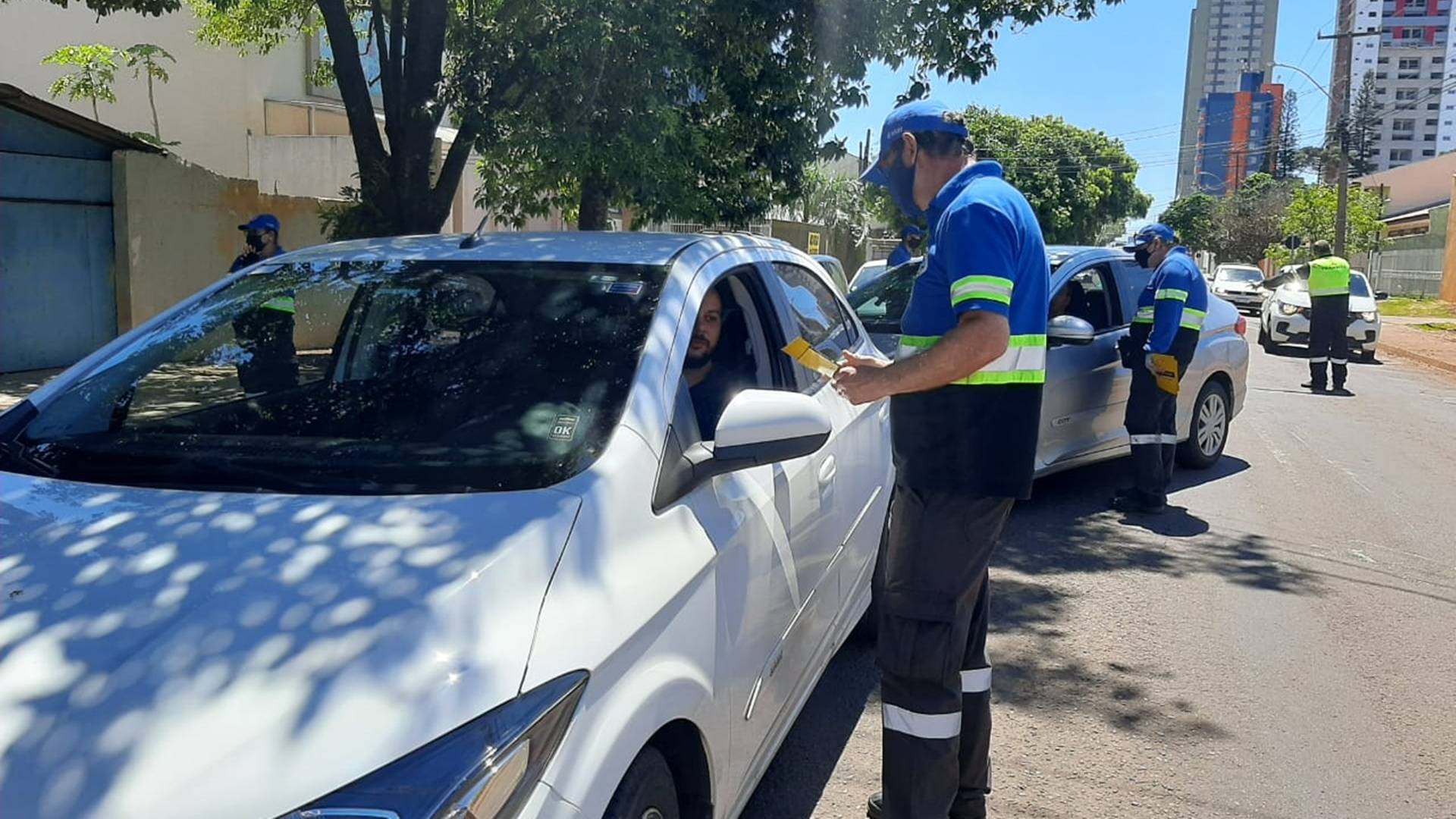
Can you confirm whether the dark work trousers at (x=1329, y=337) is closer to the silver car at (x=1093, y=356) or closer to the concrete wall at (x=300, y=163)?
the silver car at (x=1093, y=356)

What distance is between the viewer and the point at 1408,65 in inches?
5778

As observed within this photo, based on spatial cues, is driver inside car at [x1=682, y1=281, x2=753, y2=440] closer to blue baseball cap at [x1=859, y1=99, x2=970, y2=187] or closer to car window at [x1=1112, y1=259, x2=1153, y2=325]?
blue baseball cap at [x1=859, y1=99, x2=970, y2=187]

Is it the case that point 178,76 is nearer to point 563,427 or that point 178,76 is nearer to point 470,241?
point 470,241

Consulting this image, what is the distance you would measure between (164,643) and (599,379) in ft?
3.89

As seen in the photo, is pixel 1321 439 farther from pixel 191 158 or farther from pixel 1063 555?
pixel 191 158

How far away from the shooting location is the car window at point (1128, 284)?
7.77m

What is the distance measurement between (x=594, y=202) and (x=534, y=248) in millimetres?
6620

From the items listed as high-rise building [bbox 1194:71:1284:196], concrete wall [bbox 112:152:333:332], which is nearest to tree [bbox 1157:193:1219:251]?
high-rise building [bbox 1194:71:1284:196]

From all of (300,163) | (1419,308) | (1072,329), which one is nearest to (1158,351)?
(1072,329)

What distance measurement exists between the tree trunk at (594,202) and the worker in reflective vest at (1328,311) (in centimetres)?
836

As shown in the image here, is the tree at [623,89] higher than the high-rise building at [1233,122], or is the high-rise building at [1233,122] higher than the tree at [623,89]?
the high-rise building at [1233,122]

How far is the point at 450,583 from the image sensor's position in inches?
79.2

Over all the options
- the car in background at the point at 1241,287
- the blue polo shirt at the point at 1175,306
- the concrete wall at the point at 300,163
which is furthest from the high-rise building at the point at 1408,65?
the blue polo shirt at the point at 1175,306

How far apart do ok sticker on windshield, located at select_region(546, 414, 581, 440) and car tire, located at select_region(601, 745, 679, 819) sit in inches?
28.8
